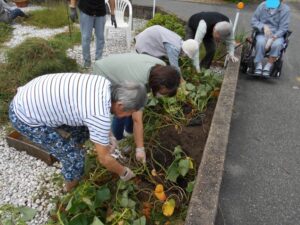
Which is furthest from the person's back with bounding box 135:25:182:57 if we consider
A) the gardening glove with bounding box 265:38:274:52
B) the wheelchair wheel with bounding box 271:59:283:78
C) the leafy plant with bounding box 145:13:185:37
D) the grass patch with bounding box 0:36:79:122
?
the leafy plant with bounding box 145:13:185:37

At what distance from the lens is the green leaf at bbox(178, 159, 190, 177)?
2461 millimetres

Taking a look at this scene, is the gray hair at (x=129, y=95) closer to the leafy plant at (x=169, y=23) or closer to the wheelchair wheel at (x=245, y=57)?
the wheelchair wheel at (x=245, y=57)

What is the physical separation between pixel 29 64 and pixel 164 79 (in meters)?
2.25

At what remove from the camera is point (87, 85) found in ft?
6.11

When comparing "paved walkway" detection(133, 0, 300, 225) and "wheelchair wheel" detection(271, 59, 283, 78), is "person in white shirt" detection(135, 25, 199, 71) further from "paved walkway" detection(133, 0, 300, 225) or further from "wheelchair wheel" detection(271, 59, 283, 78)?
"wheelchair wheel" detection(271, 59, 283, 78)

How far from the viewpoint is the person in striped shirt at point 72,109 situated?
1788 millimetres

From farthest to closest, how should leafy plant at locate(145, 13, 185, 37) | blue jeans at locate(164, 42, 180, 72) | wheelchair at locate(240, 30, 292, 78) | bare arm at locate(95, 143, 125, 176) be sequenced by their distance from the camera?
leafy plant at locate(145, 13, 185, 37)
wheelchair at locate(240, 30, 292, 78)
blue jeans at locate(164, 42, 180, 72)
bare arm at locate(95, 143, 125, 176)

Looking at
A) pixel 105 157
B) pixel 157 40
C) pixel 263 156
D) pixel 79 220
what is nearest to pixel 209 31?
pixel 157 40

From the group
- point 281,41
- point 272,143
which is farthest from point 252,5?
point 272,143

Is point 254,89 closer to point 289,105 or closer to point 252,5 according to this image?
point 289,105

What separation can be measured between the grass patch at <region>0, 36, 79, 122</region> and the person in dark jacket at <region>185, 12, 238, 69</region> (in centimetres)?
172

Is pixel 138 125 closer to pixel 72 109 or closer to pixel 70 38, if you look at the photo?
pixel 72 109

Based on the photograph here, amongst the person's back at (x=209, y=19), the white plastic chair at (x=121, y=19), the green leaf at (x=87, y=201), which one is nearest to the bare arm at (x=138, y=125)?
the green leaf at (x=87, y=201)

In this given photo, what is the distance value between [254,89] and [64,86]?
11.2 feet
